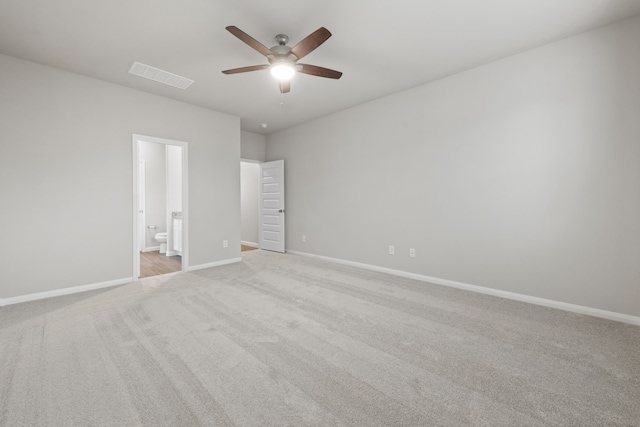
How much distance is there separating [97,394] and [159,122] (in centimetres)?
381

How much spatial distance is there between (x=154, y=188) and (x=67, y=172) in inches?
129

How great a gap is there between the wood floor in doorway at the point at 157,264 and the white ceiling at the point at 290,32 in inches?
115

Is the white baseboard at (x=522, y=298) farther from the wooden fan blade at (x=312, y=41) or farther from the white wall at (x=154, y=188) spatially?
the white wall at (x=154, y=188)

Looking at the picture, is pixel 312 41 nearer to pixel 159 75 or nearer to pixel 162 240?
pixel 159 75

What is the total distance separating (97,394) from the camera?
1.62 meters

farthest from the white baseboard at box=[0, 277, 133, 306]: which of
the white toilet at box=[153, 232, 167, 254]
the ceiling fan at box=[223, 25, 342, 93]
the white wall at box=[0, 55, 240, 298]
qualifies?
the ceiling fan at box=[223, 25, 342, 93]

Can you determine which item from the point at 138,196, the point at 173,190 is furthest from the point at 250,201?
the point at 138,196

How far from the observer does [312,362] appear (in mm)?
1947

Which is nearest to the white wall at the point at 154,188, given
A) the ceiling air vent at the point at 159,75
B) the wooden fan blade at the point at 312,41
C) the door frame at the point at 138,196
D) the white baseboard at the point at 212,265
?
the door frame at the point at 138,196

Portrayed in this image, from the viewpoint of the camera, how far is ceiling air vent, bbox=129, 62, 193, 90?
132 inches

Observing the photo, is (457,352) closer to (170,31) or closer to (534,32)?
(534,32)

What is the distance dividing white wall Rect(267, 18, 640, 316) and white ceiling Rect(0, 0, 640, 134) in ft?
1.15

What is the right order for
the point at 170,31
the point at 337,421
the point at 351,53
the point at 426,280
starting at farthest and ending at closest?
1. the point at 426,280
2. the point at 351,53
3. the point at 170,31
4. the point at 337,421

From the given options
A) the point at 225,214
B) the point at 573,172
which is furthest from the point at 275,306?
the point at 573,172
